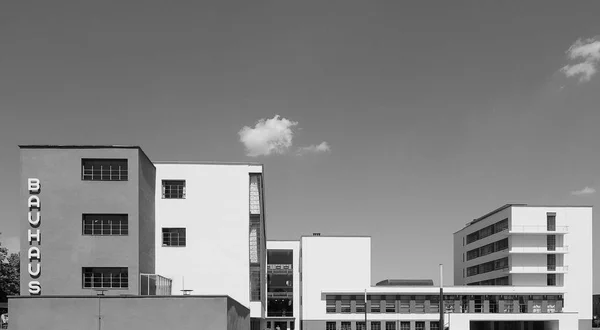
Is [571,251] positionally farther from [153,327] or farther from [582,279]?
[153,327]

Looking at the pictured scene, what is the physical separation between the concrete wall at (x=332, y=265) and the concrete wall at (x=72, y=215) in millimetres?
54839

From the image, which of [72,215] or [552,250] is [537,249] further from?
[72,215]

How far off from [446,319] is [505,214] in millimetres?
19134

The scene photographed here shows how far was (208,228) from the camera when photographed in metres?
44.9

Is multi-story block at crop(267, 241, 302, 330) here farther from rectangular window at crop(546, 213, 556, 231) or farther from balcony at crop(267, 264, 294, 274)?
rectangular window at crop(546, 213, 556, 231)

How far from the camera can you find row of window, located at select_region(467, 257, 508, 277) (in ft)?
296

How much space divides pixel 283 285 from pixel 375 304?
18975 mm

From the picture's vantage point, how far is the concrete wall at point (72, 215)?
35.2 meters

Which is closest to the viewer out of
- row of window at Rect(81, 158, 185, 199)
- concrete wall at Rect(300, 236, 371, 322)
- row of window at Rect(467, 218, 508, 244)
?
row of window at Rect(81, 158, 185, 199)

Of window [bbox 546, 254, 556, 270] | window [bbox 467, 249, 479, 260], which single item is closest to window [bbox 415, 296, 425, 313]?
window [bbox 546, 254, 556, 270]

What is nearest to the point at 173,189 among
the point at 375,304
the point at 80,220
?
the point at 80,220

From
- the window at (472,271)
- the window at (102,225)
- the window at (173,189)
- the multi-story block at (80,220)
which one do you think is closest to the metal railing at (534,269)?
the window at (472,271)

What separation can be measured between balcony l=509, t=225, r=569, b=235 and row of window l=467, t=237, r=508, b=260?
345 cm

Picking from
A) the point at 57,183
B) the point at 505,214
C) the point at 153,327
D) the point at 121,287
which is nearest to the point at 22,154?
the point at 57,183
